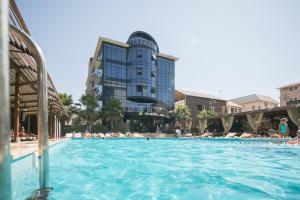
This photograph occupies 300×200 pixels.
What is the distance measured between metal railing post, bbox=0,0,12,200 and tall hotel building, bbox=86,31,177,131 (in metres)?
39.7

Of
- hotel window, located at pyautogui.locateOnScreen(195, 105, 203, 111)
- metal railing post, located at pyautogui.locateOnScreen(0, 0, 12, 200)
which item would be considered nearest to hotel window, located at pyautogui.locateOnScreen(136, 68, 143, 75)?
hotel window, located at pyautogui.locateOnScreen(195, 105, 203, 111)

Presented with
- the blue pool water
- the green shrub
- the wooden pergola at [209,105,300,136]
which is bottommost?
the green shrub

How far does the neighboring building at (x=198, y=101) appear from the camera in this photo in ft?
164

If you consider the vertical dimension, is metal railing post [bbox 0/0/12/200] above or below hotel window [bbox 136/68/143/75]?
below

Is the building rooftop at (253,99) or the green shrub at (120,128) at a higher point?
the building rooftop at (253,99)

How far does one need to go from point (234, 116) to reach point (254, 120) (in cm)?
360

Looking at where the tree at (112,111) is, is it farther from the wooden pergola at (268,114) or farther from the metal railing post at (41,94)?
the metal railing post at (41,94)

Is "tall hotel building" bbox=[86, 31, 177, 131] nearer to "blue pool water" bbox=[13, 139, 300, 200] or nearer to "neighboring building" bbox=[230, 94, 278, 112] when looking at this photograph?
"neighboring building" bbox=[230, 94, 278, 112]

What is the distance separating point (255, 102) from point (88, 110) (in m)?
37.7

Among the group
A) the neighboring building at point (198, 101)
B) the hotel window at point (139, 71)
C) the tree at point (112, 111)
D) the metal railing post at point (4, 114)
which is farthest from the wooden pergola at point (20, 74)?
the neighboring building at point (198, 101)

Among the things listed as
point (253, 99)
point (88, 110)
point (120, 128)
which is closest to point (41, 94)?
point (88, 110)

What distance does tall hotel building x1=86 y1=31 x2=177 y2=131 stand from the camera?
40.8 metres

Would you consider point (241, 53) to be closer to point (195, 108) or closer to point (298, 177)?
point (298, 177)

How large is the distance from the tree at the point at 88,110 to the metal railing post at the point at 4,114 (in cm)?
3699
